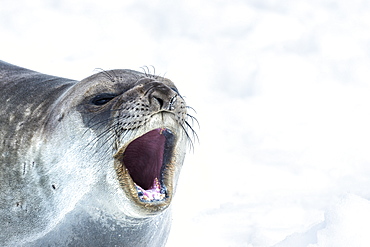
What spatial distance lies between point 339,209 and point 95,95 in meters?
4.61

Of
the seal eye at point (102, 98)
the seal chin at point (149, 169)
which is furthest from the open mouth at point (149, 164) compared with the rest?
the seal eye at point (102, 98)

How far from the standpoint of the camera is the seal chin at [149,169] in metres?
3.89

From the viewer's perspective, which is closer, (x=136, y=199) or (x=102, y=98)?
(x=136, y=199)

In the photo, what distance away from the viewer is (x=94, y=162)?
13.2ft

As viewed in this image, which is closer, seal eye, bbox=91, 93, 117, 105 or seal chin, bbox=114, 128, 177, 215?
seal chin, bbox=114, 128, 177, 215

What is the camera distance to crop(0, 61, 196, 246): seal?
390 cm

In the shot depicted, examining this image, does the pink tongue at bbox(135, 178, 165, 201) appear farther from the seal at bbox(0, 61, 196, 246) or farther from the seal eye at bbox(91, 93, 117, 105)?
the seal eye at bbox(91, 93, 117, 105)

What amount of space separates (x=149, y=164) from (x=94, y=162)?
464 mm

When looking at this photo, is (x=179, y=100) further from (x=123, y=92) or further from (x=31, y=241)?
(x=31, y=241)

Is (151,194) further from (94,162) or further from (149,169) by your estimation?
(94,162)

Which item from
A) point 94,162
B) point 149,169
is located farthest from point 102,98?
point 149,169

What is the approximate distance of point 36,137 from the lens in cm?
448

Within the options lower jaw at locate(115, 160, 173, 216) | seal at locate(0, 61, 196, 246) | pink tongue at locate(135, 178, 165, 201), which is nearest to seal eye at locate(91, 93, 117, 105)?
seal at locate(0, 61, 196, 246)

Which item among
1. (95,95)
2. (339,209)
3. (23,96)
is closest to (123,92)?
(95,95)
